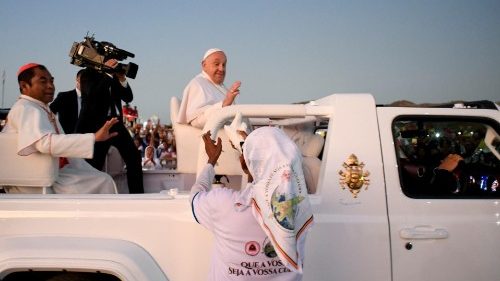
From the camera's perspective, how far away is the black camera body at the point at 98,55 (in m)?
3.64

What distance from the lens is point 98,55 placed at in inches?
146

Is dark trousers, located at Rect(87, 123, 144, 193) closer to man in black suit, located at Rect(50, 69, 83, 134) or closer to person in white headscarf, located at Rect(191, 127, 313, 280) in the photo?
man in black suit, located at Rect(50, 69, 83, 134)

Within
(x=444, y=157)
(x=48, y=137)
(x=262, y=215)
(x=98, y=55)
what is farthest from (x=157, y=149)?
(x=262, y=215)

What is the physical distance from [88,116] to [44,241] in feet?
5.77

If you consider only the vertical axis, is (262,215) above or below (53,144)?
below

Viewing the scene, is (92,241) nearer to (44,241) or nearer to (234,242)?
(44,241)

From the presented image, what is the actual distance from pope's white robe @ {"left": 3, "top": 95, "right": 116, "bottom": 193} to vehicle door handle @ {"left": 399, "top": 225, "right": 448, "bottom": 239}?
6.48 feet

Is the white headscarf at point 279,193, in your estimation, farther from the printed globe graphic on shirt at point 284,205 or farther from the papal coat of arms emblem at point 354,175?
the papal coat of arms emblem at point 354,175

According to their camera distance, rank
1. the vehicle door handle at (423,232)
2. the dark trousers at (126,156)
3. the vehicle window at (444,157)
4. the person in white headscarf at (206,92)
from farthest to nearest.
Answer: the dark trousers at (126,156) → the person in white headscarf at (206,92) → the vehicle window at (444,157) → the vehicle door handle at (423,232)

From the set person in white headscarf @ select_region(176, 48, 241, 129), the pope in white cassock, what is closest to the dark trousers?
the pope in white cassock

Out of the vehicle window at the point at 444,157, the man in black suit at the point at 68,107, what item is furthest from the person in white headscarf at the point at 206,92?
the man in black suit at the point at 68,107

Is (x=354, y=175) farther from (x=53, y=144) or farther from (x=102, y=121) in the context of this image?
(x=102, y=121)

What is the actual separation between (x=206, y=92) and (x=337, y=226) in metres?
1.75

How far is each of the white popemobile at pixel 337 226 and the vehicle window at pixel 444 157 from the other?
0.04 meters
